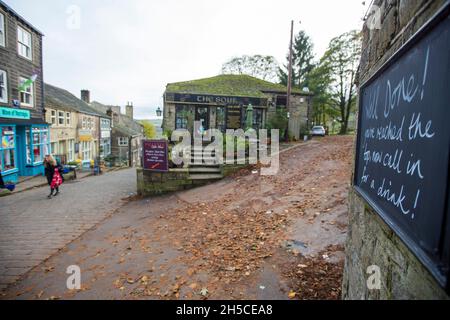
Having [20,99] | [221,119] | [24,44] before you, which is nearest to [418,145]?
[20,99]

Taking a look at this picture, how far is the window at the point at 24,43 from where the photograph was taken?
591 inches

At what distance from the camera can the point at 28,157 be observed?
16.2 metres

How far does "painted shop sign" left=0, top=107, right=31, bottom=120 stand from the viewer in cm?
1330

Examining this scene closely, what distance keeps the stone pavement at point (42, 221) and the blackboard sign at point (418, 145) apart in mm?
5684

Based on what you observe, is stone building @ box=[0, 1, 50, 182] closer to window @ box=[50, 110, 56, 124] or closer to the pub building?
window @ box=[50, 110, 56, 124]

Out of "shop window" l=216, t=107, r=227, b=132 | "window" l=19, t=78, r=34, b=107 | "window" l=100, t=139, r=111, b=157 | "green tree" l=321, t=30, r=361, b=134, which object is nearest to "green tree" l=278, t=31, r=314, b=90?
"green tree" l=321, t=30, r=361, b=134

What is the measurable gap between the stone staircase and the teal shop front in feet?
35.3

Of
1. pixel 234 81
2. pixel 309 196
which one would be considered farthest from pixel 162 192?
pixel 234 81

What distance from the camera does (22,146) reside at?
15.6 metres

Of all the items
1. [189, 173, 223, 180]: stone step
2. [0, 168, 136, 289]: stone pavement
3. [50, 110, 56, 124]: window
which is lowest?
[0, 168, 136, 289]: stone pavement

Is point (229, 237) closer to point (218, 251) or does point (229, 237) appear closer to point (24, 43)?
point (218, 251)

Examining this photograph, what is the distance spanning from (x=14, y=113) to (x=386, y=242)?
18591 mm

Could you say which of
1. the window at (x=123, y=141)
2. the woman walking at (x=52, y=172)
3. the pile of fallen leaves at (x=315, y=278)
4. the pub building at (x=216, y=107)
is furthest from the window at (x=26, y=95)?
the window at (x=123, y=141)

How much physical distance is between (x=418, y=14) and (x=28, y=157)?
2043cm
